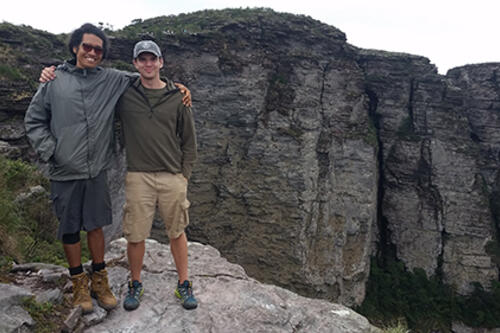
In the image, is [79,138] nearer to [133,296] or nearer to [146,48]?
[146,48]

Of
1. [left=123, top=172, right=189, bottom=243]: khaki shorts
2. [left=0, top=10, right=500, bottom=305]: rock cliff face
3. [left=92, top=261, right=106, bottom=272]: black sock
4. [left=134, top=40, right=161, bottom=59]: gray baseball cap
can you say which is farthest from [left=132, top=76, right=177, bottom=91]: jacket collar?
[left=0, top=10, right=500, bottom=305]: rock cliff face

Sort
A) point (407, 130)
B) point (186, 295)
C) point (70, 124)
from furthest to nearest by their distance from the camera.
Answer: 1. point (407, 130)
2. point (186, 295)
3. point (70, 124)

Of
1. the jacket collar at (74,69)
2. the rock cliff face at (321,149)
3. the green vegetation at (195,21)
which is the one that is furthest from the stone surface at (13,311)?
the green vegetation at (195,21)

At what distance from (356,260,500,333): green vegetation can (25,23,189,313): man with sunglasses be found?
2044 centimetres

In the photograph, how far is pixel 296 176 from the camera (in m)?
18.4

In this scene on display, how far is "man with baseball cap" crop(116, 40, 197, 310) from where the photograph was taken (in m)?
3.27

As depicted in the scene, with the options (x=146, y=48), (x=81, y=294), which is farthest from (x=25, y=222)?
(x=146, y=48)

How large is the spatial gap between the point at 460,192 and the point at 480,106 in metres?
5.94

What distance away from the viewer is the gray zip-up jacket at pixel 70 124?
2932 mm

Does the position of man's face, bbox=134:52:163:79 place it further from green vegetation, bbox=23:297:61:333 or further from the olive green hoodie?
green vegetation, bbox=23:297:61:333

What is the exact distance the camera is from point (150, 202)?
3.41m

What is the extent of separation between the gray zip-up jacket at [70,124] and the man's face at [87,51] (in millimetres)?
81

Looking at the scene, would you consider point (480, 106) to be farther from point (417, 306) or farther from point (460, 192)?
point (417, 306)

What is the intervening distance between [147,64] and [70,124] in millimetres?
916
